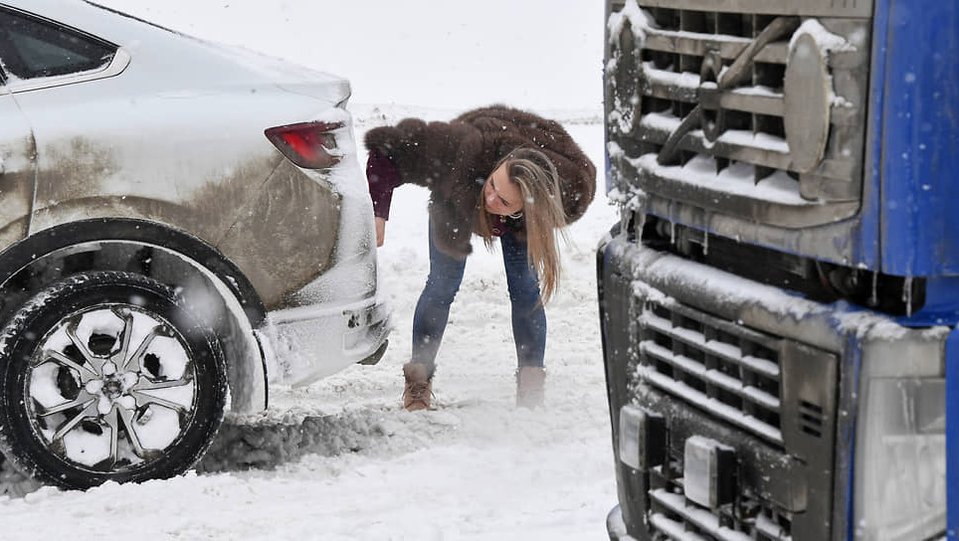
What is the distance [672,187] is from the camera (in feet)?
9.26

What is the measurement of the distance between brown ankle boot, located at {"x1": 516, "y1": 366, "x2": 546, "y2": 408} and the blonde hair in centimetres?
50

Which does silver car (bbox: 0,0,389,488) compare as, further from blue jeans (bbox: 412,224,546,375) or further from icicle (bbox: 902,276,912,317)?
icicle (bbox: 902,276,912,317)

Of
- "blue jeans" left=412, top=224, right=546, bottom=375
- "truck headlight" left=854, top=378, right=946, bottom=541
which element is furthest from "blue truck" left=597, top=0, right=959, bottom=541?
"blue jeans" left=412, top=224, right=546, bottom=375

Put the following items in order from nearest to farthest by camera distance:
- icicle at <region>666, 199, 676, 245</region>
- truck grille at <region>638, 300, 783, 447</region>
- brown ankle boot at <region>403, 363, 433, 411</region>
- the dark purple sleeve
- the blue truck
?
the blue truck → truck grille at <region>638, 300, 783, 447</region> → icicle at <region>666, 199, 676, 245</region> → the dark purple sleeve → brown ankle boot at <region>403, 363, 433, 411</region>

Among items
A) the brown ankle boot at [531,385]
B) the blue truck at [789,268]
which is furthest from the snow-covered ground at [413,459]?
the blue truck at [789,268]

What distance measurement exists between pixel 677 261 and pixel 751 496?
1.87 feet

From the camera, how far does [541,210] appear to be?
524cm

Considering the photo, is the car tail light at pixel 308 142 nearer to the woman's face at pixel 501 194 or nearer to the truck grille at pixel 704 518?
the woman's face at pixel 501 194

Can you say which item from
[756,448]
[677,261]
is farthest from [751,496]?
[677,261]

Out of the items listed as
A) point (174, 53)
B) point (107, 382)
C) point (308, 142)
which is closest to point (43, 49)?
point (174, 53)

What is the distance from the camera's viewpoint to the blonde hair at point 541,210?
205 inches

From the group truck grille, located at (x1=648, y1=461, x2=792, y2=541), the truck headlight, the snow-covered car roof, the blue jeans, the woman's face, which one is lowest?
the blue jeans

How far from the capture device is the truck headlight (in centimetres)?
222

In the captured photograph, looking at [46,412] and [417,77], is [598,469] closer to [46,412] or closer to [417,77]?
[46,412]
